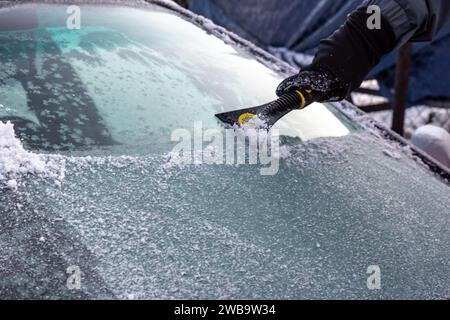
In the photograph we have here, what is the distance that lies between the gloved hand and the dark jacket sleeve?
0.05 feet

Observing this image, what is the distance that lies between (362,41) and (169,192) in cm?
82

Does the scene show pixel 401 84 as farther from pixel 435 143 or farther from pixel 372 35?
pixel 372 35

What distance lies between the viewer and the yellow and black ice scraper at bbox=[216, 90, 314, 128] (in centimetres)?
121

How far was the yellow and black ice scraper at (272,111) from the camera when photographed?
1214 millimetres

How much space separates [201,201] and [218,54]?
2.43 ft

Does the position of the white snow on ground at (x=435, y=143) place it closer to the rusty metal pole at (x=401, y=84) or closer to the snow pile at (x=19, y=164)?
the rusty metal pole at (x=401, y=84)

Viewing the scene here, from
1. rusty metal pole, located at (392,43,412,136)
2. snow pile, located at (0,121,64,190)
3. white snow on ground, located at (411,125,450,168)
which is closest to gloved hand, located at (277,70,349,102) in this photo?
snow pile, located at (0,121,64,190)

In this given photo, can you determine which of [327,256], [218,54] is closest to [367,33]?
[218,54]

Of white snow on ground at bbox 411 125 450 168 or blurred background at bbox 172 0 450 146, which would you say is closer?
white snow on ground at bbox 411 125 450 168

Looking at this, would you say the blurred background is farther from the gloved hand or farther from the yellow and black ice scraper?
the yellow and black ice scraper

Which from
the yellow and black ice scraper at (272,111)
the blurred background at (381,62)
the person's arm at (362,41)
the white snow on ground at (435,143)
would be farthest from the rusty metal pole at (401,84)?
the yellow and black ice scraper at (272,111)

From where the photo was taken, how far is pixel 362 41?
1417mm

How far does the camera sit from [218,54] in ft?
5.11

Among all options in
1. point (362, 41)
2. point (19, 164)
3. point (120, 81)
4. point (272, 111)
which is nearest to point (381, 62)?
point (362, 41)
